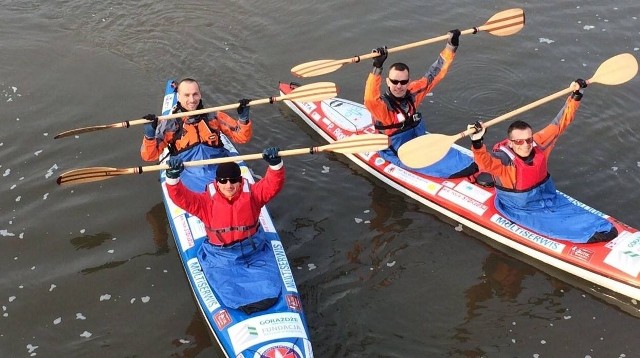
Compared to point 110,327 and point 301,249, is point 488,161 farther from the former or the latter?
point 110,327

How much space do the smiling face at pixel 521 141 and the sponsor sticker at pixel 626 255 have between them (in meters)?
1.47

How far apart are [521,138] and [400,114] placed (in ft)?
6.10

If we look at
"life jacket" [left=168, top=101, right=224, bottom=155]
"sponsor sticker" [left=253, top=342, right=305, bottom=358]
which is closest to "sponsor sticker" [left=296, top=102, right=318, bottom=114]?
"life jacket" [left=168, top=101, right=224, bottom=155]

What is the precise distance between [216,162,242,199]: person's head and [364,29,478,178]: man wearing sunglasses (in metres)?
2.57

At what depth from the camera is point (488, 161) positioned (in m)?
6.96

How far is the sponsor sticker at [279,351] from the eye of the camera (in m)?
5.68

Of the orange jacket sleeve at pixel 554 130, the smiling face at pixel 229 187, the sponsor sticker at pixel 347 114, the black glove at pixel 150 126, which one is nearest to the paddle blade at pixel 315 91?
the sponsor sticker at pixel 347 114

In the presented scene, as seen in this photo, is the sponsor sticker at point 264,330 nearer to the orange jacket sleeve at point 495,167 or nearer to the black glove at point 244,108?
the black glove at point 244,108

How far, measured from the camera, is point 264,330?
588 centimetres

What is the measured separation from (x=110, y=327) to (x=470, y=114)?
6.48m

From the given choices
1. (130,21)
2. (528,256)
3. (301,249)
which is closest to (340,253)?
(301,249)

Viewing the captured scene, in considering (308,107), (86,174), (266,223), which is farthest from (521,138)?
(86,174)

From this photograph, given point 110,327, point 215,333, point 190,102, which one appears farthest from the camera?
point 190,102

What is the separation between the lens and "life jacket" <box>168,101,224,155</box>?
25.3 feet
